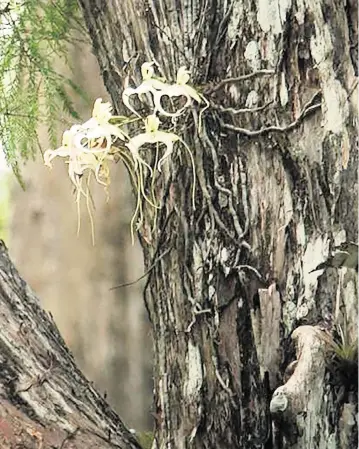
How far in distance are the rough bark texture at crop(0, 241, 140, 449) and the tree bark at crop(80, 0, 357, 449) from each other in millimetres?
92

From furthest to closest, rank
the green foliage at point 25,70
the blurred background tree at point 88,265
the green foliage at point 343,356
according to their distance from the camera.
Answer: the blurred background tree at point 88,265 < the green foliage at point 25,70 < the green foliage at point 343,356

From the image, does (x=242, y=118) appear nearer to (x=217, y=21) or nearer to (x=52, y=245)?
(x=217, y=21)

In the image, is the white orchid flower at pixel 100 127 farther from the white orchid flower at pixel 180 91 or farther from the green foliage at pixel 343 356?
the green foliage at pixel 343 356

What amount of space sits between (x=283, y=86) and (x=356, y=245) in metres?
0.21

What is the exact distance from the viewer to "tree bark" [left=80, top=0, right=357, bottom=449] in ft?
2.82

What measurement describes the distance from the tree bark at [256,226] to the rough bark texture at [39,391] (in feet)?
0.30

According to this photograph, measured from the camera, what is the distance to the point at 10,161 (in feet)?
3.96

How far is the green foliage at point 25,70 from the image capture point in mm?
1262

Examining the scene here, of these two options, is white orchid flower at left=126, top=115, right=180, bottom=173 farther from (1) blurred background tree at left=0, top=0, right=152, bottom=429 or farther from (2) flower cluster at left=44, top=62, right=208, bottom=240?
(1) blurred background tree at left=0, top=0, right=152, bottom=429

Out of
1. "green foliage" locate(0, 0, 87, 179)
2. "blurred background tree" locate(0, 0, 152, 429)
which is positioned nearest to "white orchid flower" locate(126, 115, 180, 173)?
"green foliage" locate(0, 0, 87, 179)

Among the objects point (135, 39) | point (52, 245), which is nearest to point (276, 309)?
point (135, 39)

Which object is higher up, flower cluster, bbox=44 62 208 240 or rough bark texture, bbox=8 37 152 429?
flower cluster, bbox=44 62 208 240

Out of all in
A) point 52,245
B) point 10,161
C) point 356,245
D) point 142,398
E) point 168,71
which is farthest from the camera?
point 52,245

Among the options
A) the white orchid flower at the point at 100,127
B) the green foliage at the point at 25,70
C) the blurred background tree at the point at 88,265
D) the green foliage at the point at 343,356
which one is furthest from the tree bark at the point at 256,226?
the blurred background tree at the point at 88,265
